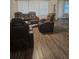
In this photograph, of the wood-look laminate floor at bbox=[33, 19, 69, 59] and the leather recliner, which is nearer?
the leather recliner

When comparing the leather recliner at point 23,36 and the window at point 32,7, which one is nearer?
the leather recliner at point 23,36

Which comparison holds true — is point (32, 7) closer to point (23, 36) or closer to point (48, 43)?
point (23, 36)

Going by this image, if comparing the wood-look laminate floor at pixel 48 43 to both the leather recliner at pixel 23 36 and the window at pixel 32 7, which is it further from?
the window at pixel 32 7

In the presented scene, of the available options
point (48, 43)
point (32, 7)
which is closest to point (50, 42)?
point (48, 43)

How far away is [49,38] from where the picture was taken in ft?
7.89

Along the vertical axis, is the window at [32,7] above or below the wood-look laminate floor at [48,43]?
above

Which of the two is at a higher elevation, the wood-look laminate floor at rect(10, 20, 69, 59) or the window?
the window

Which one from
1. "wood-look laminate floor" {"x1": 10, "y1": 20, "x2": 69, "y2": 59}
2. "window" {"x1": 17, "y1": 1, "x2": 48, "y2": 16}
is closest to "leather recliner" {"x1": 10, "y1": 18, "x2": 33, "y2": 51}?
"wood-look laminate floor" {"x1": 10, "y1": 20, "x2": 69, "y2": 59}

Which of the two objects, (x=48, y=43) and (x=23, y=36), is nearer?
(x=23, y=36)

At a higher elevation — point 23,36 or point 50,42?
point 23,36

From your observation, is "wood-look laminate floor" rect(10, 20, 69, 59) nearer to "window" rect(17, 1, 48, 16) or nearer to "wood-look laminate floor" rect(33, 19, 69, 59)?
"wood-look laminate floor" rect(33, 19, 69, 59)

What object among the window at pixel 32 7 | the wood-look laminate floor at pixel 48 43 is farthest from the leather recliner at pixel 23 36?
the window at pixel 32 7
